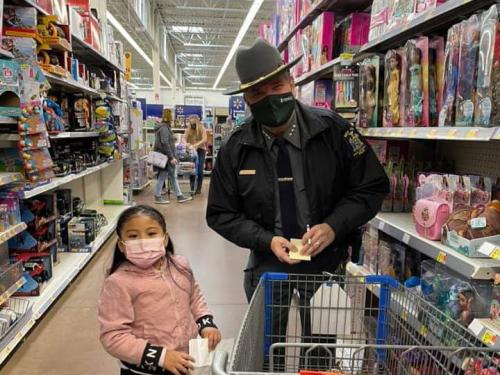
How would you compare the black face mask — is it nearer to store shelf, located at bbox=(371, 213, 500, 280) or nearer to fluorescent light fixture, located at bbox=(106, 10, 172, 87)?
store shelf, located at bbox=(371, 213, 500, 280)

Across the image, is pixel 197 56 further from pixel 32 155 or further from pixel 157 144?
pixel 32 155

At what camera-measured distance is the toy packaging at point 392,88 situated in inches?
83.7

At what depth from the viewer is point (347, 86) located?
264 cm

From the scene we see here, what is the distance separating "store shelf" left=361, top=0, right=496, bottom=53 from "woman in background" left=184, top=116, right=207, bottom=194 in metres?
7.33

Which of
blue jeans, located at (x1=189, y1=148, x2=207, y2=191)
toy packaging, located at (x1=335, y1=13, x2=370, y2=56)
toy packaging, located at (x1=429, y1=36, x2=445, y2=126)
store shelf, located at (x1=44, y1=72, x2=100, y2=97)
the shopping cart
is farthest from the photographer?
blue jeans, located at (x1=189, y1=148, x2=207, y2=191)

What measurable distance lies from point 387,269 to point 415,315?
1170mm

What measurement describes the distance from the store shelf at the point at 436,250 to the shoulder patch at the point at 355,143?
497 millimetres

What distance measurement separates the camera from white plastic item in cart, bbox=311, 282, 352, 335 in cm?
135

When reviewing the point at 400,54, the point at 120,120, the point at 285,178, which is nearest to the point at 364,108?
the point at 400,54

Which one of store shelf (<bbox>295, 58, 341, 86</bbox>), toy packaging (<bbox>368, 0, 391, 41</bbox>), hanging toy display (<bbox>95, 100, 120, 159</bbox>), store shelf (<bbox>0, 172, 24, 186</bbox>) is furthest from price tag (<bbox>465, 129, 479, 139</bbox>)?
hanging toy display (<bbox>95, 100, 120, 159</bbox>)

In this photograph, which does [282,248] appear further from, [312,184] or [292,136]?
[292,136]

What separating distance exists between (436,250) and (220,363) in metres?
1.23

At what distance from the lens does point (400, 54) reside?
6.89 ft

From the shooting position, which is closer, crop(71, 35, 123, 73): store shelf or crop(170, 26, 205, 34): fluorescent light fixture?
crop(71, 35, 123, 73): store shelf
